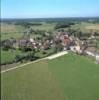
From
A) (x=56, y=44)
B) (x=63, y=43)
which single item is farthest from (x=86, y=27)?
(x=56, y=44)

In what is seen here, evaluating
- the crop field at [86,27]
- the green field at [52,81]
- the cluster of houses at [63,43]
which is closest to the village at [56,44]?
the cluster of houses at [63,43]

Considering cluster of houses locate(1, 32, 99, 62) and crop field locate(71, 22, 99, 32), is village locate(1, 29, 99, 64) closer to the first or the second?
cluster of houses locate(1, 32, 99, 62)

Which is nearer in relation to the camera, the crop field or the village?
the village

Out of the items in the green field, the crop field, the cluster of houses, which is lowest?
the green field

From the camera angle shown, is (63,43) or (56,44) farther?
(63,43)

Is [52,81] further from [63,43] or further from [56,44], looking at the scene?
[63,43]

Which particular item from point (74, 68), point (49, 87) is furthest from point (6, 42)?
point (74, 68)

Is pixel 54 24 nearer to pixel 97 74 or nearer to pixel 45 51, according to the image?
pixel 45 51

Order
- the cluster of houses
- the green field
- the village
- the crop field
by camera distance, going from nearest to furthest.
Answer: the green field
the village
the cluster of houses
the crop field

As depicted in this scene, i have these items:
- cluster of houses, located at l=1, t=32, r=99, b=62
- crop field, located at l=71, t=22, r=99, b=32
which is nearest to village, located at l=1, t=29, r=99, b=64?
cluster of houses, located at l=1, t=32, r=99, b=62
